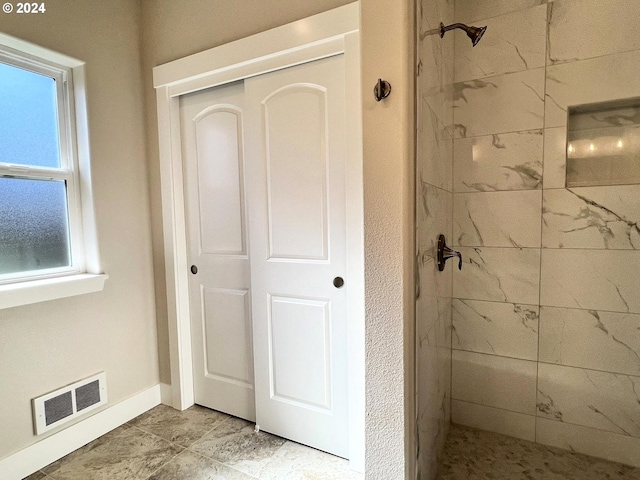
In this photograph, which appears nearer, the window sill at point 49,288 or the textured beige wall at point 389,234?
the textured beige wall at point 389,234

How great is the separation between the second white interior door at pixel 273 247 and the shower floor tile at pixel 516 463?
58 centimetres

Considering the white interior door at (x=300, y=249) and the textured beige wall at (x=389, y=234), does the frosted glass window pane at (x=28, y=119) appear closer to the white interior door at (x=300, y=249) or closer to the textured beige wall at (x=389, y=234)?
the white interior door at (x=300, y=249)

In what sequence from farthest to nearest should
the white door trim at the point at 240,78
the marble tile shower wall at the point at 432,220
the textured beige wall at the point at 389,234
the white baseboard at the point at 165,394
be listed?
the white baseboard at the point at 165,394, the white door trim at the point at 240,78, the marble tile shower wall at the point at 432,220, the textured beige wall at the point at 389,234

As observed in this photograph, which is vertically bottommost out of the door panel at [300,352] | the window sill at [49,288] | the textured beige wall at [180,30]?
the door panel at [300,352]

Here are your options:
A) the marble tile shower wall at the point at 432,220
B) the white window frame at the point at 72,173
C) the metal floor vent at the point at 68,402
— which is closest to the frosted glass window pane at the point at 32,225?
the white window frame at the point at 72,173

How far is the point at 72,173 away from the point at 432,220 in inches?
74.7

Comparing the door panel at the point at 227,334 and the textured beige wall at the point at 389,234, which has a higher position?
the textured beige wall at the point at 389,234

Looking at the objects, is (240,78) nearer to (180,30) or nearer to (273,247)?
(180,30)

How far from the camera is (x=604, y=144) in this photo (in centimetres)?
162

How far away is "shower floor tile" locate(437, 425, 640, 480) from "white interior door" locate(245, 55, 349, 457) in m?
0.59

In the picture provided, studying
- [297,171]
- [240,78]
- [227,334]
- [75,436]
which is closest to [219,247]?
[227,334]

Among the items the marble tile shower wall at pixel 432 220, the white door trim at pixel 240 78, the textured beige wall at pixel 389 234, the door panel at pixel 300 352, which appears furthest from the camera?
the door panel at pixel 300 352

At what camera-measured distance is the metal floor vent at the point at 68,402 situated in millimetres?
1609

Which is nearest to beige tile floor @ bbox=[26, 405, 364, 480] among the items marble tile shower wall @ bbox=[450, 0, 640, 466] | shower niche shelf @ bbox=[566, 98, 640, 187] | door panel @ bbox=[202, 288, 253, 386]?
door panel @ bbox=[202, 288, 253, 386]
